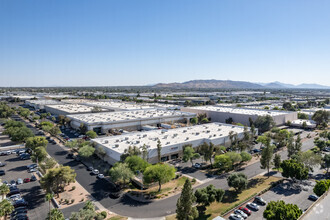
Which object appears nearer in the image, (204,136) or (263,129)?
(204,136)

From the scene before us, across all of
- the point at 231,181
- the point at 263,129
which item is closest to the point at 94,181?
the point at 231,181

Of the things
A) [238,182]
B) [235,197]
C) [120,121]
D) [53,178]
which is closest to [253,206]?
[235,197]

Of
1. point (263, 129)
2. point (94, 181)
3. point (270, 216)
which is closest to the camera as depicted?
point (270, 216)

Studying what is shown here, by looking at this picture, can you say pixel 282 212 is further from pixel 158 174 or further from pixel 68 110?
pixel 68 110

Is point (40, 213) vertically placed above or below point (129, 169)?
below

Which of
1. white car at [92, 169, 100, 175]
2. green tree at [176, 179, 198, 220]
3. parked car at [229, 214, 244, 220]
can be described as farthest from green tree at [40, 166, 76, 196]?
parked car at [229, 214, 244, 220]

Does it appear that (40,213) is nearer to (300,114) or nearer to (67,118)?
(67,118)

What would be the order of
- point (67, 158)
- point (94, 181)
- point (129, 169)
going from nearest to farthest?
point (129, 169)
point (94, 181)
point (67, 158)
